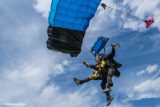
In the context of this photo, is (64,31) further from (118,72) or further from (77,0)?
(118,72)

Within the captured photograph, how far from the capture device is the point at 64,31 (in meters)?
20.9

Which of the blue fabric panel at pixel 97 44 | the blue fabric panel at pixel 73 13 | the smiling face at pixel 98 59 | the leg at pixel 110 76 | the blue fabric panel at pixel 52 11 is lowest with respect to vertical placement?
the leg at pixel 110 76

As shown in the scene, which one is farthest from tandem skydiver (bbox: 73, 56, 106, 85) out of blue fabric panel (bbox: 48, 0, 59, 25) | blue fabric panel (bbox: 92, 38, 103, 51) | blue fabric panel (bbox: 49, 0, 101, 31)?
blue fabric panel (bbox: 48, 0, 59, 25)

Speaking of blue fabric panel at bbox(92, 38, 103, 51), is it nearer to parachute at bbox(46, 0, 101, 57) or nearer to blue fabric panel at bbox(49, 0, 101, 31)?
parachute at bbox(46, 0, 101, 57)

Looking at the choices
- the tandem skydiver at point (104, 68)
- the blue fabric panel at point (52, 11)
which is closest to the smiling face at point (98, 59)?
the tandem skydiver at point (104, 68)

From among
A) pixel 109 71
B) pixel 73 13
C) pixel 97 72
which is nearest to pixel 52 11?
pixel 73 13

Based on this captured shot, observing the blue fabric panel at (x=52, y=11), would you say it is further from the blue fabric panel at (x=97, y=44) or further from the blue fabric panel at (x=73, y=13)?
the blue fabric panel at (x=97, y=44)

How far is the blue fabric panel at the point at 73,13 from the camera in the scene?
19.2m

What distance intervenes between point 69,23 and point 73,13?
0.77 metres

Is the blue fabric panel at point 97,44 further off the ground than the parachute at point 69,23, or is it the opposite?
the parachute at point 69,23

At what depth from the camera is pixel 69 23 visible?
811 inches

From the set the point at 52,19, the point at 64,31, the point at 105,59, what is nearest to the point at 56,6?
the point at 52,19

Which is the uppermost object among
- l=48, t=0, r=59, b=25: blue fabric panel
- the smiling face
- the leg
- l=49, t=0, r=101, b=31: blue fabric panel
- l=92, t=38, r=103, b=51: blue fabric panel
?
l=49, t=0, r=101, b=31: blue fabric panel

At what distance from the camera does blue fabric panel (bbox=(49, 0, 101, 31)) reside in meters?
19.2
